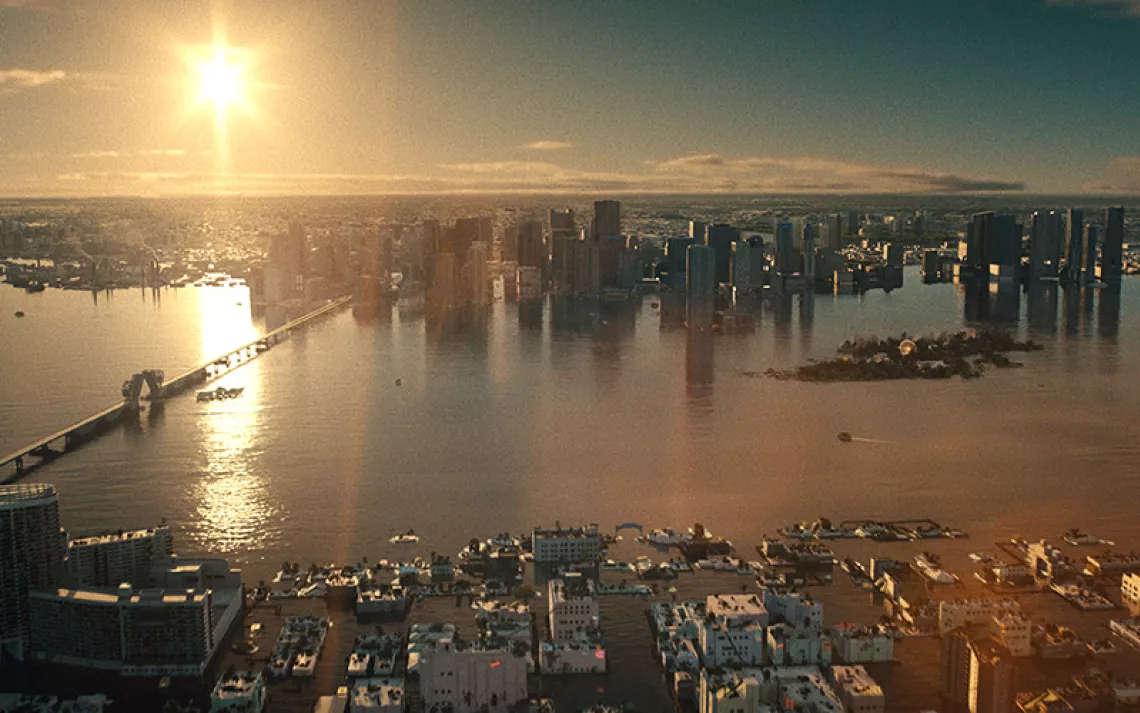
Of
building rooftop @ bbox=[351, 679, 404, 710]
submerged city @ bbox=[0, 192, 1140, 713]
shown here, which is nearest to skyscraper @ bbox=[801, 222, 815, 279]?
submerged city @ bbox=[0, 192, 1140, 713]

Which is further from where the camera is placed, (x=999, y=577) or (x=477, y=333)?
(x=477, y=333)

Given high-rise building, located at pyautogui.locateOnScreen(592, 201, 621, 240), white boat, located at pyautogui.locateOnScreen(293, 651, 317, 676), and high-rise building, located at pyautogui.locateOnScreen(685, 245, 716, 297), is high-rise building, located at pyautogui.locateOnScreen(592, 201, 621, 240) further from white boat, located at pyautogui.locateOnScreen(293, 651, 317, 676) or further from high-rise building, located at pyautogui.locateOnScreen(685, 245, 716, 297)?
white boat, located at pyautogui.locateOnScreen(293, 651, 317, 676)

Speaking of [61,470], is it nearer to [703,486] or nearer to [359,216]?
[703,486]

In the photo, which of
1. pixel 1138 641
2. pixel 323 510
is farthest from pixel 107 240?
pixel 1138 641

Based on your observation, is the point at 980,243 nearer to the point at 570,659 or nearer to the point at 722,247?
the point at 722,247

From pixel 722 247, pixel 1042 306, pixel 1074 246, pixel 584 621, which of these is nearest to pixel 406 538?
pixel 584 621

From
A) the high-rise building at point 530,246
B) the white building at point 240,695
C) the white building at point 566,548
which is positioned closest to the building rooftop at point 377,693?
the white building at point 240,695
